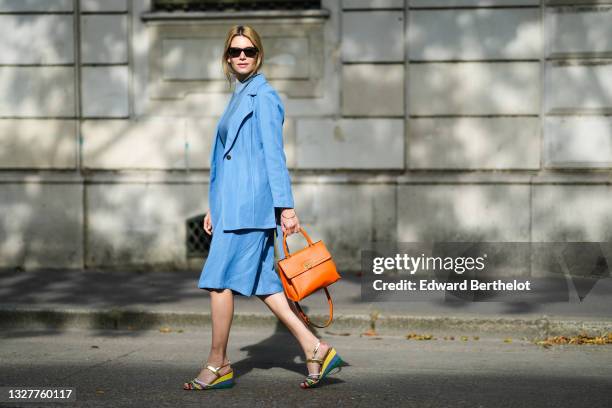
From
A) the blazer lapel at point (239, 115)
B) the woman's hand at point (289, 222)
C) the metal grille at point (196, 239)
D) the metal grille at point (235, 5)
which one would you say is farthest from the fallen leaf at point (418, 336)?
the metal grille at point (235, 5)

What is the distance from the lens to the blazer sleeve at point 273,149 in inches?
200

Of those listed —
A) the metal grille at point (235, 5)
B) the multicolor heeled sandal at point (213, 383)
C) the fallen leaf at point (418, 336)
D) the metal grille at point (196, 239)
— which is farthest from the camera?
the metal grille at point (196, 239)

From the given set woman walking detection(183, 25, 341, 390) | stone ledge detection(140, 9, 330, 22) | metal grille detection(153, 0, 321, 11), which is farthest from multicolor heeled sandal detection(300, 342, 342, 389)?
metal grille detection(153, 0, 321, 11)

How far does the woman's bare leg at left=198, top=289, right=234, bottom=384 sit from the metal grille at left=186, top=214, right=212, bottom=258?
5.43 m

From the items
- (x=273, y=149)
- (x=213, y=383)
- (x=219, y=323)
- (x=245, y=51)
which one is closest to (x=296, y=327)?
(x=219, y=323)

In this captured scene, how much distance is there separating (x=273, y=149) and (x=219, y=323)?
3.34 feet

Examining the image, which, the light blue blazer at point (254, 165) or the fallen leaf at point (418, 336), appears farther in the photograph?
the fallen leaf at point (418, 336)

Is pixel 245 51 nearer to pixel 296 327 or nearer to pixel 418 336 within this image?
pixel 296 327

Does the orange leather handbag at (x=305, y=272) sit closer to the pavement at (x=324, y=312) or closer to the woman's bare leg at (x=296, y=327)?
the woman's bare leg at (x=296, y=327)

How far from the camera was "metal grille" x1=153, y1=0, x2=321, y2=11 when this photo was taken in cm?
1047

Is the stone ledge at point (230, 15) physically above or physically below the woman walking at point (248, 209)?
above

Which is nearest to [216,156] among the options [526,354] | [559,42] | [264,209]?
[264,209]

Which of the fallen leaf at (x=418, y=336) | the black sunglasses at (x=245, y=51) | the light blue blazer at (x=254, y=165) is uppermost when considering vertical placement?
the black sunglasses at (x=245, y=51)

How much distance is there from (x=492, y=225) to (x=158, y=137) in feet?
12.8
